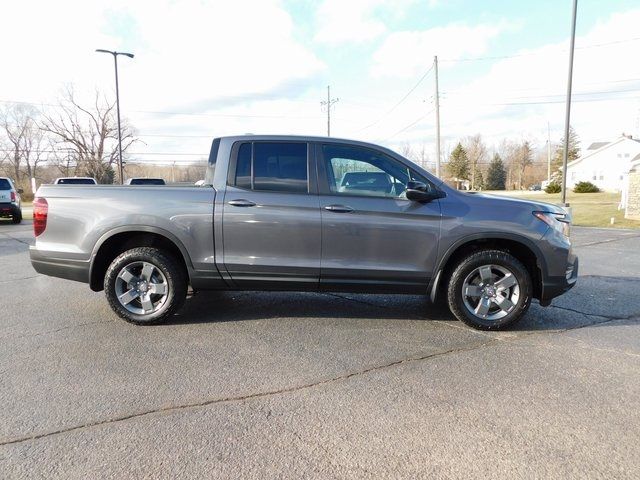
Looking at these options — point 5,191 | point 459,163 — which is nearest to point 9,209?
point 5,191

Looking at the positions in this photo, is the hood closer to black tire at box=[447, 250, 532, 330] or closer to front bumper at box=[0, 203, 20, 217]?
black tire at box=[447, 250, 532, 330]

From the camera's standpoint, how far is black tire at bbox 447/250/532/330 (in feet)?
14.0

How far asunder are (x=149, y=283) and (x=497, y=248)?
11.6 feet

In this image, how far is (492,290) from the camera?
435 cm

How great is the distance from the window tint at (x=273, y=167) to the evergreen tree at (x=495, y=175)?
86.2 meters

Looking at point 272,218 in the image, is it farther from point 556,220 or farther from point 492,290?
point 556,220

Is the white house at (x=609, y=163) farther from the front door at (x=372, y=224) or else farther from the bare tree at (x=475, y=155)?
the front door at (x=372, y=224)

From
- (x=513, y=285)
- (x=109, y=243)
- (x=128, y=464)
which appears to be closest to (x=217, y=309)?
(x=109, y=243)

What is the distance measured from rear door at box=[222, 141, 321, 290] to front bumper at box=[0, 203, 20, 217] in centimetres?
1675

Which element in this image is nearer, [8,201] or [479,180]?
[8,201]

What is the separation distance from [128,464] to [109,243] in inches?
108

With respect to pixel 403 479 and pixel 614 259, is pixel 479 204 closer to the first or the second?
pixel 403 479

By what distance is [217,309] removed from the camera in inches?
200

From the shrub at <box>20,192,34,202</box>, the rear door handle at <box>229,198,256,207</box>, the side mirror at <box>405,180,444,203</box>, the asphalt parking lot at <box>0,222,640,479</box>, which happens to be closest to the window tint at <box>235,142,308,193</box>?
the rear door handle at <box>229,198,256,207</box>
